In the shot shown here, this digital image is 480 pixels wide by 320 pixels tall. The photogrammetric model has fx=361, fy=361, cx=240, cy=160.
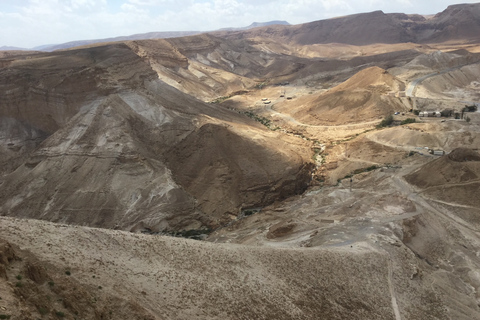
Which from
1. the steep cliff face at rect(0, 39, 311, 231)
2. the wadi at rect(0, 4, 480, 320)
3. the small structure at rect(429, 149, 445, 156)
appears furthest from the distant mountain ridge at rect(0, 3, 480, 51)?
the steep cliff face at rect(0, 39, 311, 231)

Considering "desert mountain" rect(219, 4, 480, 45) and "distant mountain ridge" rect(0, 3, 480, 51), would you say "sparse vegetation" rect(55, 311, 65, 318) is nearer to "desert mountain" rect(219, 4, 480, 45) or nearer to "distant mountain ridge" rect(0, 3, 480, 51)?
"distant mountain ridge" rect(0, 3, 480, 51)

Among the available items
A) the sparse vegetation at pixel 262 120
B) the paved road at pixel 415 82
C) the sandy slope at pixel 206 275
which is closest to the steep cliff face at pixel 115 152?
the sparse vegetation at pixel 262 120

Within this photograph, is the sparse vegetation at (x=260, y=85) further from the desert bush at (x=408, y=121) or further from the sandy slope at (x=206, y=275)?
the sandy slope at (x=206, y=275)

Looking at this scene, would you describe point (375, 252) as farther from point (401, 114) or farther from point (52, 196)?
point (401, 114)

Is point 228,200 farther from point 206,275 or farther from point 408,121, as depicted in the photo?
point 408,121

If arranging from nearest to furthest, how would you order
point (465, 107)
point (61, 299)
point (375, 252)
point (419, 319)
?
point (61, 299) < point (419, 319) < point (375, 252) < point (465, 107)

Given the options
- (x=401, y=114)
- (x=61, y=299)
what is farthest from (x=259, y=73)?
(x=61, y=299)

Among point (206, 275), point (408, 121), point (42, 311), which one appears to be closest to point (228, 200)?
point (206, 275)

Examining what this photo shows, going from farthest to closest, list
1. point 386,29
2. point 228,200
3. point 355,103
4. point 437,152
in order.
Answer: point 386,29
point 355,103
point 437,152
point 228,200
